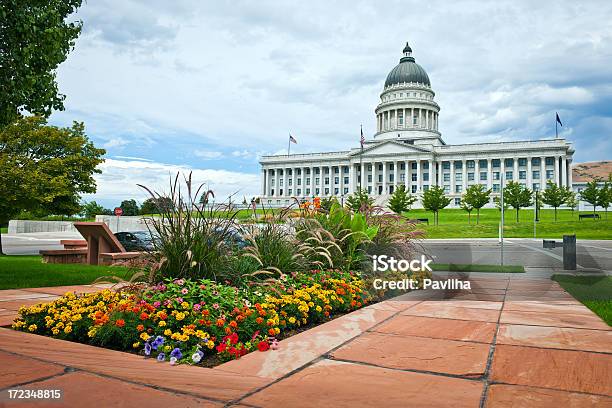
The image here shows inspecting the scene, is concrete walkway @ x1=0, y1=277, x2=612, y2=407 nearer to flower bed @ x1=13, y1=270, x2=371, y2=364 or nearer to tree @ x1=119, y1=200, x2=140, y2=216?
flower bed @ x1=13, y1=270, x2=371, y2=364

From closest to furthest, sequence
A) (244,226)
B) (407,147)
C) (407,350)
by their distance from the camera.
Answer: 1. (407,350)
2. (244,226)
3. (407,147)

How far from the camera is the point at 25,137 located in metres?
20.8

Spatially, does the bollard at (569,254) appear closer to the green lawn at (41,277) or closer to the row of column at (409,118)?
the green lawn at (41,277)

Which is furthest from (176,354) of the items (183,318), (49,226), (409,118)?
(409,118)

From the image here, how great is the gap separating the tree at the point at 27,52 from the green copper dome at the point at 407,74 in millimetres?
116477

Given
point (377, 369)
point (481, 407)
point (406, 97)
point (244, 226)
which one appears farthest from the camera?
point (406, 97)

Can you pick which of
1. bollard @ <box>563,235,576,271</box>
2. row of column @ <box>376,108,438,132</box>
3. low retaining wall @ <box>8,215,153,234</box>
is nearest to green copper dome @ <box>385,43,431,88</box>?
row of column @ <box>376,108,438,132</box>

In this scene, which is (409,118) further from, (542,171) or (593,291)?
(593,291)

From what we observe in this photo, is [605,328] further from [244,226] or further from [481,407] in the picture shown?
[244,226]

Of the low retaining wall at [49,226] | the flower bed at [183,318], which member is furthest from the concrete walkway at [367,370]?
the low retaining wall at [49,226]

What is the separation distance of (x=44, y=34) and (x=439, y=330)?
844 cm

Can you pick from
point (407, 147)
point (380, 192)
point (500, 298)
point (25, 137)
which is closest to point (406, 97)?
point (407, 147)

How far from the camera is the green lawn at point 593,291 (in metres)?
6.67

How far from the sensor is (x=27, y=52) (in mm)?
8281
